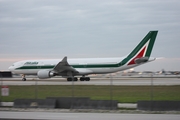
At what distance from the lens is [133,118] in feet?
52.3

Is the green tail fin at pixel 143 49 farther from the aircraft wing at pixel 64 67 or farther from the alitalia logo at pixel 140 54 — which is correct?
the aircraft wing at pixel 64 67

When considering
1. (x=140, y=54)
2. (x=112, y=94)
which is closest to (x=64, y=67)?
(x=140, y=54)

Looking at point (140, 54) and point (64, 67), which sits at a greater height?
point (140, 54)

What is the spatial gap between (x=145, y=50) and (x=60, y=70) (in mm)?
12469

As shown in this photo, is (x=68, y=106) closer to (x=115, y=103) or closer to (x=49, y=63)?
(x=115, y=103)

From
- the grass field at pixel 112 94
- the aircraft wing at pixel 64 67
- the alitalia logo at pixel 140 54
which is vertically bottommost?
the grass field at pixel 112 94

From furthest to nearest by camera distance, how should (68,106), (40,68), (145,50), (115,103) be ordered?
(40,68) → (145,50) → (68,106) → (115,103)

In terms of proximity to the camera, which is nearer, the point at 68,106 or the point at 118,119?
the point at 118,119

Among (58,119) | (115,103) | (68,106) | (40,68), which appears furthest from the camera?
(40,68)

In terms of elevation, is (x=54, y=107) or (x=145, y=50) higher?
(x=145, y=50)

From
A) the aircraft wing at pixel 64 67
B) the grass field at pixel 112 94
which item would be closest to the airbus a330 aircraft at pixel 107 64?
the aircraft wing at pixel 64 67

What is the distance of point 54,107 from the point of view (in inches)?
846

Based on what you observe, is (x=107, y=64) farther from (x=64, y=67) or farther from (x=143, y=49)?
(x=64, y=67)

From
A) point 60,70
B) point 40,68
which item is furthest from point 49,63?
point 60,70
